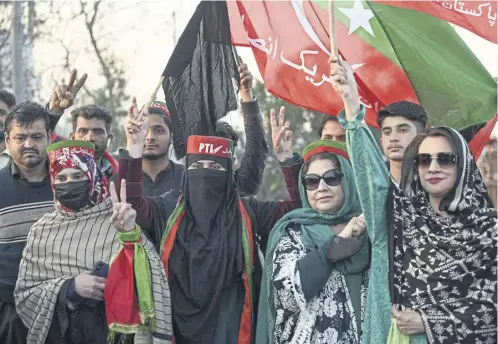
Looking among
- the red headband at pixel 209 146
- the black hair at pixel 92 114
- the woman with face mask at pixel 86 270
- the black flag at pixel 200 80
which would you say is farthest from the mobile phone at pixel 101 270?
the black hair at pixel 92 114

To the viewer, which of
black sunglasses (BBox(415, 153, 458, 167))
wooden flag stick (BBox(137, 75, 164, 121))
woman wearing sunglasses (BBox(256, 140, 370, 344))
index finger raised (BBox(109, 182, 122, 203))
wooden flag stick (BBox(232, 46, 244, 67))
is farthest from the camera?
wooden flag stick (BBox(232, 46, 244, 67))

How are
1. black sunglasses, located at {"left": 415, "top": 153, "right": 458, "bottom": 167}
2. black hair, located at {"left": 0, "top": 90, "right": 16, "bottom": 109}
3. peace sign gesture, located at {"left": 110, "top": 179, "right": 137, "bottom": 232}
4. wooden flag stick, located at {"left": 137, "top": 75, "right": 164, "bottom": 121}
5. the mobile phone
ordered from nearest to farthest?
black sunglasses, located at {"left": 415, "top": 153, "right": 458, "bottom": 167}
peace sign gesture, located at {"left": 110, "top": 179, "right": 137, "bottom": 232}
the mobile phone
wooden flag stick, located at {"left": 137, "top": 75, "right": 164, "bottom": 121}
black hair, located at {"left": 0, "top": 90, "right": 16, "bottom": 109}

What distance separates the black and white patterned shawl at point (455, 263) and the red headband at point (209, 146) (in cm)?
123

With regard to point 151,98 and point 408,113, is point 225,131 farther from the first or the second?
point 408,113

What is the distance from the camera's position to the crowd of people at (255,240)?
3.78 meters

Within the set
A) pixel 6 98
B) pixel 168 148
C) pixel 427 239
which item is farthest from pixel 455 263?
pixel 6 98

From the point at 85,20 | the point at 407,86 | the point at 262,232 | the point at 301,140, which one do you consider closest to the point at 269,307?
the point at 262,232

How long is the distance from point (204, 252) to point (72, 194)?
2.52ft

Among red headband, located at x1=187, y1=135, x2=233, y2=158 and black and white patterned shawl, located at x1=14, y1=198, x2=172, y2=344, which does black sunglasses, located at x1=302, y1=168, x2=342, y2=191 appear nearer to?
red headband, located at x1=187, y1=135, x2=233, y2=158

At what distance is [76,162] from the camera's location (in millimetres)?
4676

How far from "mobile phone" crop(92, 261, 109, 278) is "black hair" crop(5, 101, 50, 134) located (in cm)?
110

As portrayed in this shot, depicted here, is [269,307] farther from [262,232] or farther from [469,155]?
[469,155]

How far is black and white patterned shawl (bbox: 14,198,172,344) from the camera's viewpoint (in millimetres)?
4547

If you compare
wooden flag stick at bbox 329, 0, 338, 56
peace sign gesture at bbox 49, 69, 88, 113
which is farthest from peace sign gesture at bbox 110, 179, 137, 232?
peace sign gesture at bbox 49, 69, 88, 113
